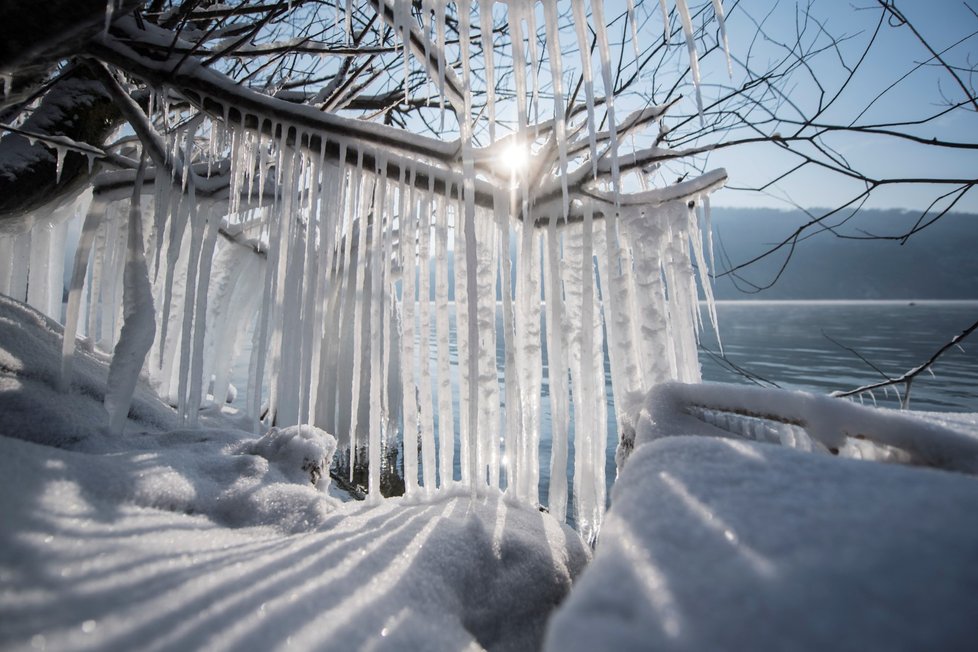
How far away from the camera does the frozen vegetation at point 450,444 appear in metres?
0.53

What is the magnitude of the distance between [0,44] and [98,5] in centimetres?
24

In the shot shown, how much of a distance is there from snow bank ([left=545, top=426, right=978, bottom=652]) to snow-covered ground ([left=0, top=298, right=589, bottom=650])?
0.47 m

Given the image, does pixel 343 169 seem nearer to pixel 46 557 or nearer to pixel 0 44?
pixel 0 44

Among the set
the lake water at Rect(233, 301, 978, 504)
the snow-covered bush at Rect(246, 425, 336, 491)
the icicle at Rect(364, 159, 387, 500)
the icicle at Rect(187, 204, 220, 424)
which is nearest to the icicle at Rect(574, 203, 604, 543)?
the icicle at Rect(364, 159, 387, 500)

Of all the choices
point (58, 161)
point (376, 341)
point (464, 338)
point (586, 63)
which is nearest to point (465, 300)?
point (464, 338)

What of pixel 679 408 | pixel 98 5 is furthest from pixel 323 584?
pixel 98 5

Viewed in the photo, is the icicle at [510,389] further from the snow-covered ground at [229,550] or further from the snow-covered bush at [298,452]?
the snow-covered bush at [298,452]

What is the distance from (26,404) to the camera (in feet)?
4.91

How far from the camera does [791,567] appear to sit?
50 centimetres

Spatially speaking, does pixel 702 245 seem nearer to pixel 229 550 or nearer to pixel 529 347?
pixel 529 347

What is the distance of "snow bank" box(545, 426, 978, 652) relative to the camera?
443 mm

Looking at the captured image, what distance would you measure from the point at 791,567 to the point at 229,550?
1.06m

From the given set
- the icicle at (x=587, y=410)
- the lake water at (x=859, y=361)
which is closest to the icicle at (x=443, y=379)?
the icicle at (x=587, y=410)

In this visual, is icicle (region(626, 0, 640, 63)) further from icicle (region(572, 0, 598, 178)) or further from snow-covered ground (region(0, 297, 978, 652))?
snow-covered ground (region(0, 297, 978, 652))
